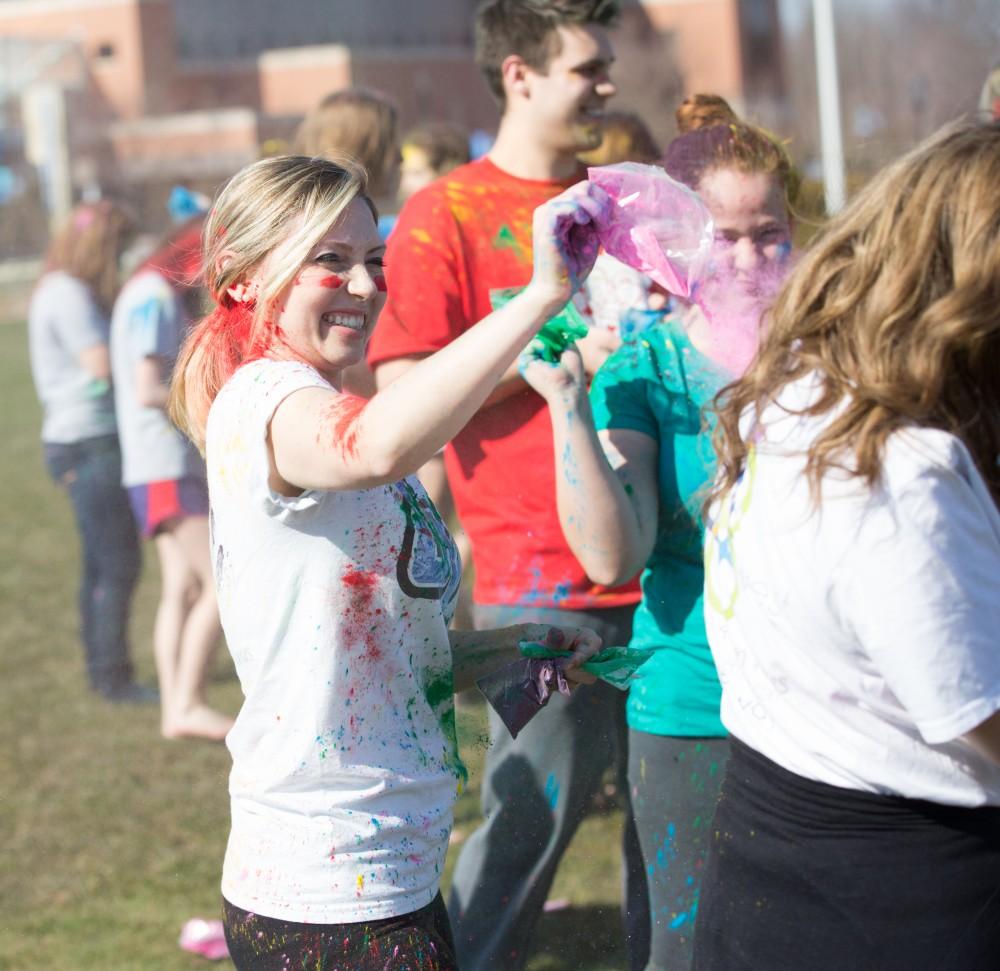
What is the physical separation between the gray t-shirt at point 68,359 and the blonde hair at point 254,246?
387 centimetres

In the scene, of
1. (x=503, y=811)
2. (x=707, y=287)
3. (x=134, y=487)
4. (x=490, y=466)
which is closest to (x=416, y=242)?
(x=490, y=466)

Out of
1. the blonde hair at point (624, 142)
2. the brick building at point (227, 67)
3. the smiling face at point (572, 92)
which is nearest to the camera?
the smiling face at point (572, 92)

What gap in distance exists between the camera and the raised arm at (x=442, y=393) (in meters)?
1.61

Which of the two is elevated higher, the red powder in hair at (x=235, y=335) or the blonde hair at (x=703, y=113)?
the blonde hair at (x=703, y=113)

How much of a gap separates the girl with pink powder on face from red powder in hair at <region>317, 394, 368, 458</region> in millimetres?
610

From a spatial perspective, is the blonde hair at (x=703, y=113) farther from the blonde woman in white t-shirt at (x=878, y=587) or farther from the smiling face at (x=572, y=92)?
the blonde woman in white t-shirt at (x=878, y=587)

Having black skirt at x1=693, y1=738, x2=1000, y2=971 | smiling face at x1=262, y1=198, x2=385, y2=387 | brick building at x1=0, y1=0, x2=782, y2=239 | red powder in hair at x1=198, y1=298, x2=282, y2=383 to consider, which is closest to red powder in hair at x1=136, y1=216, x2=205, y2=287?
red powder in hair at x1=198, y1=298, x2=282, y2=383

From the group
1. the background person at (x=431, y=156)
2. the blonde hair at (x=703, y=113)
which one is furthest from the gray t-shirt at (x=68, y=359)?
the blonde hair at (x=703, y=113)

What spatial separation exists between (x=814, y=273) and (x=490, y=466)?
1243 mm

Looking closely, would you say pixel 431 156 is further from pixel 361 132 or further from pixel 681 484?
pixel 681 484

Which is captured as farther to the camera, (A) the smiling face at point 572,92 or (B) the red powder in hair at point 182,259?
(A) the smiling face at point 572,92

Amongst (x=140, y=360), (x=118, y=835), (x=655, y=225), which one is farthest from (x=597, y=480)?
(x=140, y=360)

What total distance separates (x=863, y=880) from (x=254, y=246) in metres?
1.07

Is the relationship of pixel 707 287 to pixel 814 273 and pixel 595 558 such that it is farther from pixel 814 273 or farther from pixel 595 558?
pixel 814 273
